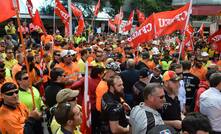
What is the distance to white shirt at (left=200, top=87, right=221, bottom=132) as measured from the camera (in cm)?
512

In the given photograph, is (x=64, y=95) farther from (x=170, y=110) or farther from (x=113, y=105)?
(x=170, y=110)

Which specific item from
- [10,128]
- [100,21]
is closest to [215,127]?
[10,128]

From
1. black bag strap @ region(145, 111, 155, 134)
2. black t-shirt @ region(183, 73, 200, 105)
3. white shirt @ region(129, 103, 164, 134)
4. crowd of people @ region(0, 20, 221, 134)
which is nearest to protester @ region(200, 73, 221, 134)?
crowd of people @ region(0, 20, 221, 134)

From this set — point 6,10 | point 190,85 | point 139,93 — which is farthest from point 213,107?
point 6,10

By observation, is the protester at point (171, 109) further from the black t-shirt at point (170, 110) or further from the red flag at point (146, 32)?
the red flag at point (146, 32)

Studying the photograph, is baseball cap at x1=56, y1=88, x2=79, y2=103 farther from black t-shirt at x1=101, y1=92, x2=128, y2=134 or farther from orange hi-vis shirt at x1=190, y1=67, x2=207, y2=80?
orange hi-vis shirt at x1=190, y1=67, x2=207, y2=80

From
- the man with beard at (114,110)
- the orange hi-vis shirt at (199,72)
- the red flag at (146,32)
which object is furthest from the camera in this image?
the red flag at (146,32)

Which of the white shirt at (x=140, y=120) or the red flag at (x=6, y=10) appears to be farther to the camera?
the red flag at (x=6, y=10)

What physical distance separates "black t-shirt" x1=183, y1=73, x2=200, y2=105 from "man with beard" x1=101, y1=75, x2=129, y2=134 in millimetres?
2591

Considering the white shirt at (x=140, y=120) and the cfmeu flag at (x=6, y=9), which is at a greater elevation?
the cfmeu flag at (x=6, y=9)

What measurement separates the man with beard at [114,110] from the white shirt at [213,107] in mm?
1163

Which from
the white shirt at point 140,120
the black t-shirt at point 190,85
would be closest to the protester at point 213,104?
the white shirt at point 140,120

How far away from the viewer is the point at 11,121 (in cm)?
456

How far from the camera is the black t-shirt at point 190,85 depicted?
7.62m
